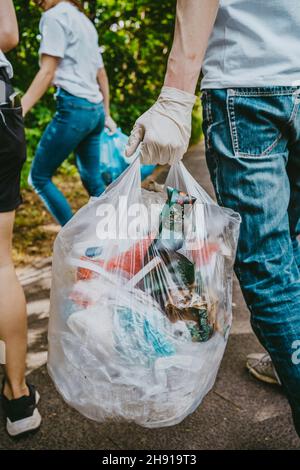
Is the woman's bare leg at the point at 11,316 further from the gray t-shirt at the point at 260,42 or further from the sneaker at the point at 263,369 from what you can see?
the sneaker at the point at 263,369

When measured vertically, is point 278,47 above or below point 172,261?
above

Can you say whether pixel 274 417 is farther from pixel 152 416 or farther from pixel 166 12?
pixel 166 12

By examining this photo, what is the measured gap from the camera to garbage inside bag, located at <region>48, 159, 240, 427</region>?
1.45 m

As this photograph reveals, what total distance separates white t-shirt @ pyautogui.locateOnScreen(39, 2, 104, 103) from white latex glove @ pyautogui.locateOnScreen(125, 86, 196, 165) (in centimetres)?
189

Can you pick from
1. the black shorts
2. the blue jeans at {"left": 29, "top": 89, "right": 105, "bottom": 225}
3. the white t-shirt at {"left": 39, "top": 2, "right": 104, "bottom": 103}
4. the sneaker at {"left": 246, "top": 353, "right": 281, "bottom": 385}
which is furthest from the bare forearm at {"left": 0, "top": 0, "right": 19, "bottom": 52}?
the sneaker at {"left": 246, "top": 353, "right": 281, "bottom": 385}

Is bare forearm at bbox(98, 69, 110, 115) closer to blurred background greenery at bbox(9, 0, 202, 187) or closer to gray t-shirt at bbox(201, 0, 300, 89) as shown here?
blurred background greenery at bbox(9, 0, 202, 187)

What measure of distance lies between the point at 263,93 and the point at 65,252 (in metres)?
0.73

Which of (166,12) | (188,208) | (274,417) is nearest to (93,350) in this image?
(188,208)

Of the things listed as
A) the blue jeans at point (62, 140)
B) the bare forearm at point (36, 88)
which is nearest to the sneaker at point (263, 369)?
the blue jeans at point (62, 140)

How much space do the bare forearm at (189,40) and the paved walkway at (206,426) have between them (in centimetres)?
126

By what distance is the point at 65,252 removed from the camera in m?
1.57

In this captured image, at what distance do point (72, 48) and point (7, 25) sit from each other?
1512 millimetres

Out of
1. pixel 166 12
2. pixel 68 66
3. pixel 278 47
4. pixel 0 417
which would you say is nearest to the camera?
pixel 278 47

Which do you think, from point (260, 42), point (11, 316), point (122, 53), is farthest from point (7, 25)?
point (122, 53)
